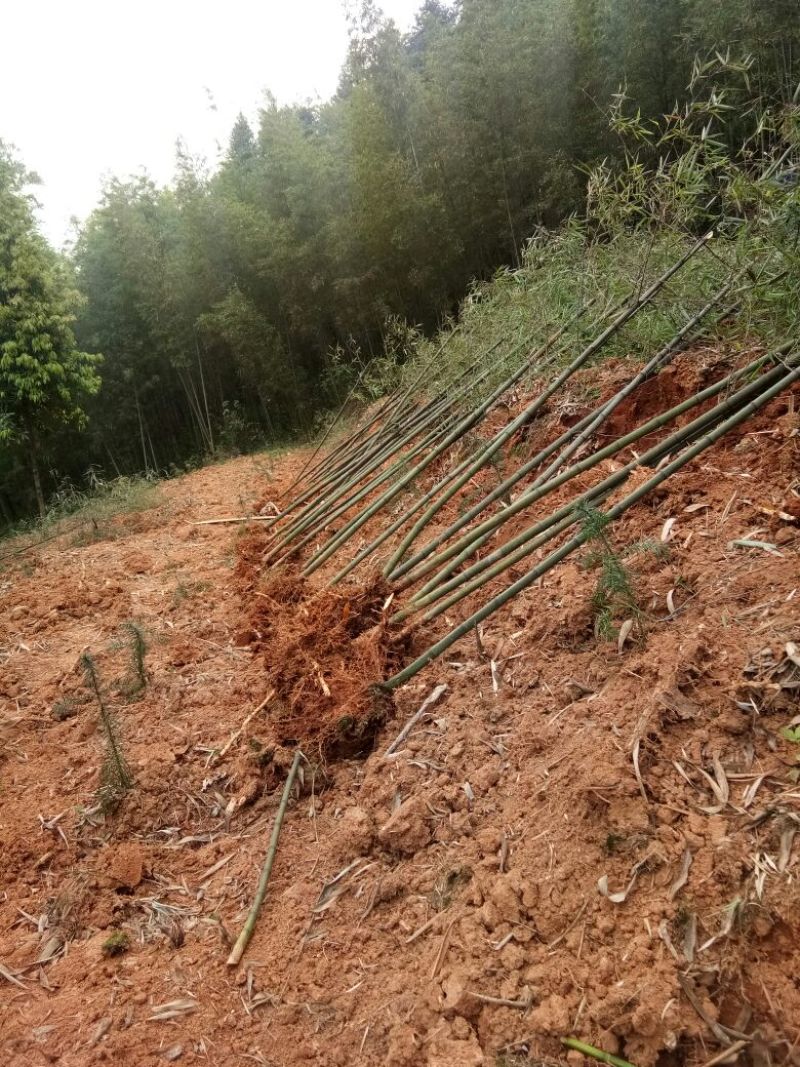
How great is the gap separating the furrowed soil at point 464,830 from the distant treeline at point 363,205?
5.37 meters

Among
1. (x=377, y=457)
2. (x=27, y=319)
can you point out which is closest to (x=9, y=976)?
(x=377, y=457)

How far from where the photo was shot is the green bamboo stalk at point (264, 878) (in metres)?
1.55

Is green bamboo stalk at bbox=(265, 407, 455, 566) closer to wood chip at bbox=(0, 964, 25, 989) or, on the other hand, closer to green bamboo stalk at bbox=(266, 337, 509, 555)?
green bamboo stalk at bbox=(266, 337, 509, 555)

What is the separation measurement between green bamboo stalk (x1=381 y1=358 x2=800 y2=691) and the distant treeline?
477 cm

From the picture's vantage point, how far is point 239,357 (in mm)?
11594

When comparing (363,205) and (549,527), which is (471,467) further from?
(363,205)

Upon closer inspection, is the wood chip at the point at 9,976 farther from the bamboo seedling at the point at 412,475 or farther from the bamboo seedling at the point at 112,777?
the bamboo seedling at the point at 412,475

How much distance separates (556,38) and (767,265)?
728 cm

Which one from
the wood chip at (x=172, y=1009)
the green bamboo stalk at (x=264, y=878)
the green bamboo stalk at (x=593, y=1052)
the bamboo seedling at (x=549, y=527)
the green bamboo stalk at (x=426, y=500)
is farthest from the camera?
the green bamboo stalk at (x=426, y=500)

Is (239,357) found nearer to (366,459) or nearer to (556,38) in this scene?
(556,38)

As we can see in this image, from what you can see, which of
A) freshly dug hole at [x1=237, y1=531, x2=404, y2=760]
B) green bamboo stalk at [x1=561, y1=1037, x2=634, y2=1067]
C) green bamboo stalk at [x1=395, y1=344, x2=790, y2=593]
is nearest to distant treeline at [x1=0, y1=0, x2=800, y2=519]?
green bamboo stalk at [x1=395, y1=344, x2=790, y2=593]

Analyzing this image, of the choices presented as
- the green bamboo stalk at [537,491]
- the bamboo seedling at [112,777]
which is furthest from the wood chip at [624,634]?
the bamboo seedling at [112,777]

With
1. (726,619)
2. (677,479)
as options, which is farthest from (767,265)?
(726,619)

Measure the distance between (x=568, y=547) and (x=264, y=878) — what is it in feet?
3.90
